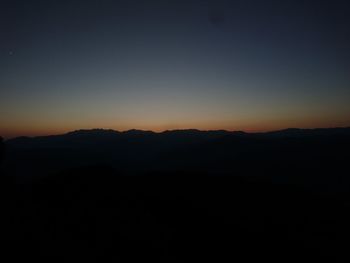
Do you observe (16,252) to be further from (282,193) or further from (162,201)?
(282,193)

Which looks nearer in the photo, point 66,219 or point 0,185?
point 66,219

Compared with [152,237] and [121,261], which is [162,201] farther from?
[121,261]

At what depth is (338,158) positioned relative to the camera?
157 m

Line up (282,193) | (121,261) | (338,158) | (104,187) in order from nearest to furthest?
(121,261), (104,187), (282,193), (338,158)

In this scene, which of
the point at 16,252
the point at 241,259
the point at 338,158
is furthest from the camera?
the point at 338,158

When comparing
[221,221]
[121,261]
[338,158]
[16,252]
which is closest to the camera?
[16,252]

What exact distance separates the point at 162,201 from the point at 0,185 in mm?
14839

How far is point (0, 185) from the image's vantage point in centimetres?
2519

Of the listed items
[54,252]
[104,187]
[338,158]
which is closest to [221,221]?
[104,187]

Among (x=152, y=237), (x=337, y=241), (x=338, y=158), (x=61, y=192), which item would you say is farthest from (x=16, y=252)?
(x=338, y=158)

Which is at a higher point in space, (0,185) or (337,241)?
(0,185)

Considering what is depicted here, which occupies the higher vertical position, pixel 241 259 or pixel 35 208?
pixel 35 208

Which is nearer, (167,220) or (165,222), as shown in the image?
(165,222)

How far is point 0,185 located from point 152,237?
15399 millimetres
